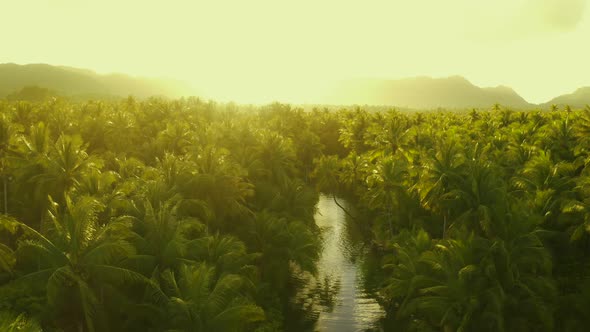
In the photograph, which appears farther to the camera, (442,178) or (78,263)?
(442,178)

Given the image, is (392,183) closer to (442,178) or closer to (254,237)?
(442,178)

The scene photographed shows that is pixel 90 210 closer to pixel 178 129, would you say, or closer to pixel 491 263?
pixel 491 263

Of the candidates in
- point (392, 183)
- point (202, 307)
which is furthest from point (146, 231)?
point (392, 183)

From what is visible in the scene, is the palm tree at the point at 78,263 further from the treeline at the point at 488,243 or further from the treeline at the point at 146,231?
the treeline at the point at 488,243

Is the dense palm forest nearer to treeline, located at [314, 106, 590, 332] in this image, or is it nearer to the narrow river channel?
treeline, located at [314, 106, 590, 332]

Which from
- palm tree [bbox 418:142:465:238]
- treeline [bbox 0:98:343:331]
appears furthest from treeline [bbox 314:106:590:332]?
treeline [bbox 0:98:343:331]

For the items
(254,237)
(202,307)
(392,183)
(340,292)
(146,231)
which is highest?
(392,183)

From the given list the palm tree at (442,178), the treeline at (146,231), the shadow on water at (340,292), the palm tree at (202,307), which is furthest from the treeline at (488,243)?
the palm tree at (202,307)
